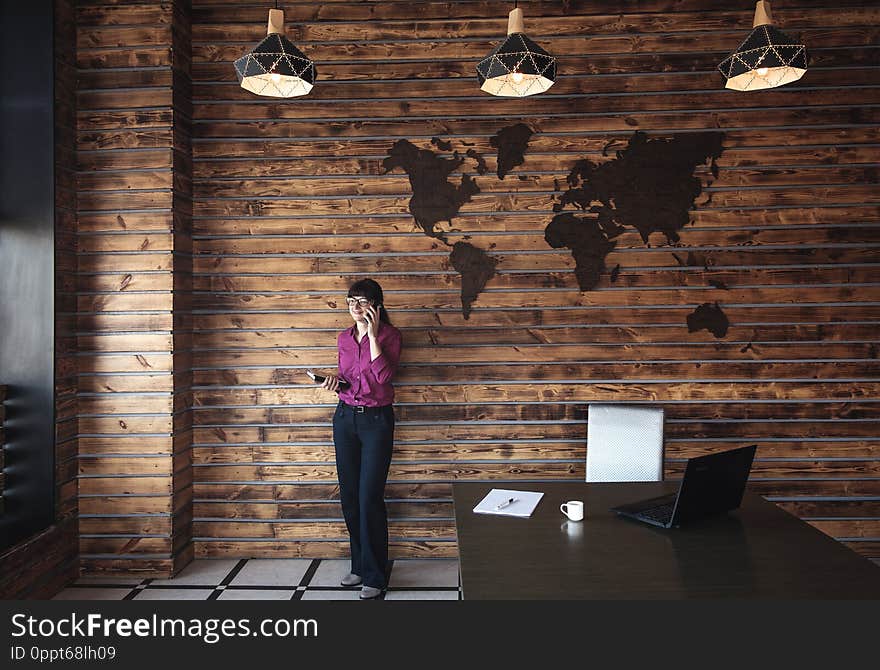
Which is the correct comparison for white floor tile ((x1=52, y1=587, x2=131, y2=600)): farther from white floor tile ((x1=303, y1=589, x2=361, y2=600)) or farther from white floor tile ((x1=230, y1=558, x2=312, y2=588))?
white floor tile ((x1=303, y1=589, x2=361, y2=600))

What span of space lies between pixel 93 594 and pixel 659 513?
3452mm

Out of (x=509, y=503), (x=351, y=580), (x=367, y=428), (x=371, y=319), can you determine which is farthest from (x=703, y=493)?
(x=351, y=580)

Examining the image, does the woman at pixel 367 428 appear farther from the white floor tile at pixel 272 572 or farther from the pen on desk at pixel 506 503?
the pen on desk at pixel 506 503

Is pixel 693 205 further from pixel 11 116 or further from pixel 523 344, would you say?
pixel 11 116

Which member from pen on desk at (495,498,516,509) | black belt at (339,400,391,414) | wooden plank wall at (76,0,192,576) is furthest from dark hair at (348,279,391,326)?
pen on desk at (495,498,516,509)

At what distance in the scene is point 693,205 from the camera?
14.4 feet

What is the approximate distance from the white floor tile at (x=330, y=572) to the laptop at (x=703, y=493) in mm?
2201

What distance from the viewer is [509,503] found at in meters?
2.75

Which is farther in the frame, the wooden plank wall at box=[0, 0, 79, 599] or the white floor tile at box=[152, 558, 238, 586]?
the white floor tile at box=[152, 558, 238, 586]

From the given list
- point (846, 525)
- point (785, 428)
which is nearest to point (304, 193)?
point (785, 428)

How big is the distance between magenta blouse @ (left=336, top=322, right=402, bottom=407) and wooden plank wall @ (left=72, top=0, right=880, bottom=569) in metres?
0.46

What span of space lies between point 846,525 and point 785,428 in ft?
2.59

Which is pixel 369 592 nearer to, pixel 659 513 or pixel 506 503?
pixel 506 503

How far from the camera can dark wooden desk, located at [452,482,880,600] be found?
1.91 m
